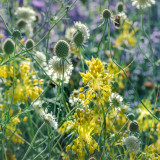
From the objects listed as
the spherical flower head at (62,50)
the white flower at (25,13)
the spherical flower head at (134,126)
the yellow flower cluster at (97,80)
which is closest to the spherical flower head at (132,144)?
the spherical flower head at (134,126)

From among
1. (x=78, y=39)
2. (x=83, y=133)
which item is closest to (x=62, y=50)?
(x=78, y=39)

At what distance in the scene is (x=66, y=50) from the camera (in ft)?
3.83

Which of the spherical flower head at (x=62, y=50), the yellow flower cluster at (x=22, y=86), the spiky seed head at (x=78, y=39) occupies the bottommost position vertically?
the yellow flower cluster at (x=22, y=86)

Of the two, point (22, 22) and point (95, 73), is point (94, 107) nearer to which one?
point (95, 73)

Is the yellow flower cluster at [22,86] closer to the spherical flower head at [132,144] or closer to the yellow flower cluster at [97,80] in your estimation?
the yellow flower cluster at [97,80]

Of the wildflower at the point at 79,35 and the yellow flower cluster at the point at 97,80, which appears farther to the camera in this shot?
the wildflower at the point at 79,35

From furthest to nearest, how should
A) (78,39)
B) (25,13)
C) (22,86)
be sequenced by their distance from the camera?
1. (25,13)
2. (22,86)
3. (78,39)

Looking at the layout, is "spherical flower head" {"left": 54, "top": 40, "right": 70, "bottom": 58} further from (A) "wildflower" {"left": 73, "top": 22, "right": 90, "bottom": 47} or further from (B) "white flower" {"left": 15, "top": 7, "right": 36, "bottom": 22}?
(B) "white flower" {"left": 15, "top": 7, "right": 36, "bottom": 22}

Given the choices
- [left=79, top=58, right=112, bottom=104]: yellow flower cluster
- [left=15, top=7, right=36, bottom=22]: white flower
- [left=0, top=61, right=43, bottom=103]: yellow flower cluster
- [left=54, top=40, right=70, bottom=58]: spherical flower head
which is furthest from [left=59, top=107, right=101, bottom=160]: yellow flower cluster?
[left=15, top=7, right=36, bottom=22]: white flower

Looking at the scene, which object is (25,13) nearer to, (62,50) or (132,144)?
(62,50)

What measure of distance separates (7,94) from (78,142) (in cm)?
48

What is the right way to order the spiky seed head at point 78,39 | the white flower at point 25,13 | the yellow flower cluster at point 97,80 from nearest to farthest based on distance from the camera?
the yellow flower cluster at point 97,80 → the spiky seed head at point 78,39 → the white flower at point 25,13

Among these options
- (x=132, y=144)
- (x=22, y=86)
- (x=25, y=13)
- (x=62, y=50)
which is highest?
(x=25, y=13)

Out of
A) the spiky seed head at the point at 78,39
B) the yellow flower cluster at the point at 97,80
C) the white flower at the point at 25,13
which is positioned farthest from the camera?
the white flower at the point at 25,13
